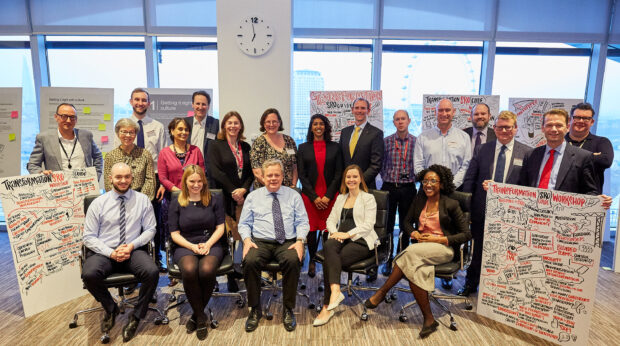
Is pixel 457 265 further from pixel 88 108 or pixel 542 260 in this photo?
pixel 88 108

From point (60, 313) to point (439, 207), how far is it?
3.56 metres

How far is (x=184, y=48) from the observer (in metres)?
5.25

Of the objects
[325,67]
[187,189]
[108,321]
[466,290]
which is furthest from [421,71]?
[108,321]

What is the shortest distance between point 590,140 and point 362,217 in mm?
2399

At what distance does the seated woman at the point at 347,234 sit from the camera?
2768 mm

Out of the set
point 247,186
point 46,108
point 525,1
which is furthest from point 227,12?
point 525,1

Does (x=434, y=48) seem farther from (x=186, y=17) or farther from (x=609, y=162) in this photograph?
(x=186, y=17)

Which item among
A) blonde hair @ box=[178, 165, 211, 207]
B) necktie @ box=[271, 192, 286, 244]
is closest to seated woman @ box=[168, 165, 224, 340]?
blonde hair @ box=[178, 165, 211, 207]

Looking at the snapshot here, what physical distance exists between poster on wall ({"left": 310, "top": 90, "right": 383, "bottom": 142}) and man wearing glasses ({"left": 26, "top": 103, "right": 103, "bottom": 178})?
9.33 ft

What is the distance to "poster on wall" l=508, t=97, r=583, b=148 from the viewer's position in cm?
464

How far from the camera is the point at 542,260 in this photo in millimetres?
2531

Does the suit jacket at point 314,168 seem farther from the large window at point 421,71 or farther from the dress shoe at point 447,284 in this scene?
the large window at point 421,71

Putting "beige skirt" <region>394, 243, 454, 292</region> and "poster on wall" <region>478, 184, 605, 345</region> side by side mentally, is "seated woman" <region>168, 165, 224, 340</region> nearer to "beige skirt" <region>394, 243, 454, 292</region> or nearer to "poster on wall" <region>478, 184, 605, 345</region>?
"beige skirt" <region>394, 243, 454, 292</region>

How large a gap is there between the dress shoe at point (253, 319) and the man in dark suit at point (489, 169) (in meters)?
1.99
